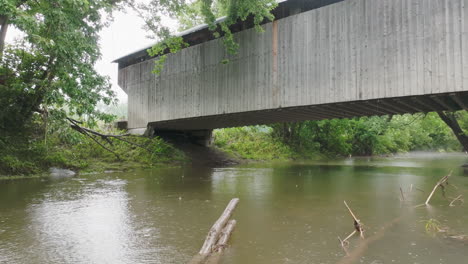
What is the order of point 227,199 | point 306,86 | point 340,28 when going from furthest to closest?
point 306,86 → point 340,28 → point 227,199

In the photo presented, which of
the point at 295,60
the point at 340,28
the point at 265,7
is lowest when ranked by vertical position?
the point at 295,60

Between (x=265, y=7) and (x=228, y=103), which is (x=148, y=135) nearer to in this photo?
(x=228, y=103)

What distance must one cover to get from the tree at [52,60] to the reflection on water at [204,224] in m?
2.84

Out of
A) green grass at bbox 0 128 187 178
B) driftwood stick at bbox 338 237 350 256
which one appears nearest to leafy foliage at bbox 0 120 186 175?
green grass at bbox 0 128 187 178

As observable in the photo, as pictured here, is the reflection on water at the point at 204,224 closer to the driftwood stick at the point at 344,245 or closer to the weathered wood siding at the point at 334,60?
the driftwood stick at the point at 344,245

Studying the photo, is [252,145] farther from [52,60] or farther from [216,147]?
[52,60]

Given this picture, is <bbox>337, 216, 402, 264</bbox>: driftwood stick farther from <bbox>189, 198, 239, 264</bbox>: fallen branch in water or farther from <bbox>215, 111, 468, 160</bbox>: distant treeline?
<bbox>215, 111, 468, 160</bbox>: distant treeline

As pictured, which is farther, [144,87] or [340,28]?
[144,87]

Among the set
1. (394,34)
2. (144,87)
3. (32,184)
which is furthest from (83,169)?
(394,34)

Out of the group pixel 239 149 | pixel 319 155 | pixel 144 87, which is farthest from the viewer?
pixel 319 155

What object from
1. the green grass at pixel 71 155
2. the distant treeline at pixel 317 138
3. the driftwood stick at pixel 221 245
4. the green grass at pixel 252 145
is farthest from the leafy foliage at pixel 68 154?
the driftwood stick at pixel 221 245

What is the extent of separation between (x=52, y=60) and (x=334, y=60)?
8.70 metres

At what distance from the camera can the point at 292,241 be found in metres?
3.71

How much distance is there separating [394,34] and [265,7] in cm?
402
